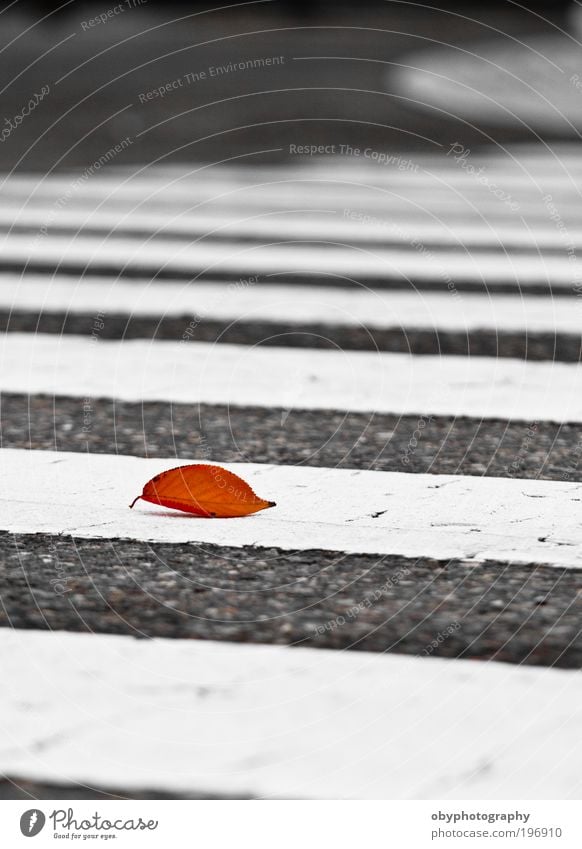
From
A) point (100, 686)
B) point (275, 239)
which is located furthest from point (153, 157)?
point (100, 686)

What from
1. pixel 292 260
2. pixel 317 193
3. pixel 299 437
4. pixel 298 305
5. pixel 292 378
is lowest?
pixel 299 437

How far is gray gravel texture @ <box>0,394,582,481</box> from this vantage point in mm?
3645

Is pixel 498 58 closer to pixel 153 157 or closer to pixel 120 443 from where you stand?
pixel 153 157

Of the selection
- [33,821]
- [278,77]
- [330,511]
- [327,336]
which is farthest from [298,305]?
[278,77]

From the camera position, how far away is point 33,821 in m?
1.93

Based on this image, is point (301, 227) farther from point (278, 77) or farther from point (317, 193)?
point (278, 77)

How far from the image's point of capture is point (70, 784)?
1.97m

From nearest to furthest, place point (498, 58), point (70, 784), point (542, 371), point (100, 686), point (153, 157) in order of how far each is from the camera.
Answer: point (70, 784) < point (100, 686) < point (542, 371) < point (153, 157) < point (498, 58)

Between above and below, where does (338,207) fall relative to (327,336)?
above

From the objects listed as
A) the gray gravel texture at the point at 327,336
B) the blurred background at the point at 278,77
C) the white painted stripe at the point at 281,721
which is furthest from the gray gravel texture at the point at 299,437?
the blurred background at the point at 278,77

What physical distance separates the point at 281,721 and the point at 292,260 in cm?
487

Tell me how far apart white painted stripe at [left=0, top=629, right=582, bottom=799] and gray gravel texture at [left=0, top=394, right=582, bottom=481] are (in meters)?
1.29

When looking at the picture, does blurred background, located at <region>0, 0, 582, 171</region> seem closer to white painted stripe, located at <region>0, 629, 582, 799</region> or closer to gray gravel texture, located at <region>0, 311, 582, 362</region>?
gray gravel texture, located at <region>0, 311, 582, 362</region>

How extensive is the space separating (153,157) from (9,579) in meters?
8.16
